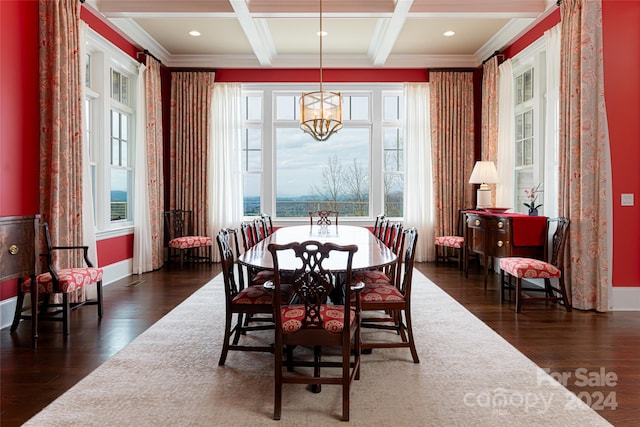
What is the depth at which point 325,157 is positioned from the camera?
24.0ft

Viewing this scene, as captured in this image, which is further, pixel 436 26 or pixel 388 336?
pixel 436 26

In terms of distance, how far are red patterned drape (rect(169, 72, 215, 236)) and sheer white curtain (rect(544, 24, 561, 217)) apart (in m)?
4.78

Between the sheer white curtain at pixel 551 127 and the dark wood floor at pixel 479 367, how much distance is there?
1.23m

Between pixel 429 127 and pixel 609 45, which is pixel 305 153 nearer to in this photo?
pixel 429 127

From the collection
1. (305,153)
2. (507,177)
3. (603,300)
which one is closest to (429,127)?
(507,177)

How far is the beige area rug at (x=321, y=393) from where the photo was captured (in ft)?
6.70

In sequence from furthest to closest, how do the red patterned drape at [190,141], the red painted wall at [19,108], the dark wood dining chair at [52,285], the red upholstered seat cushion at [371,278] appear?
the red patterned drape at [190,141]
the red painted wall at [19,108]
the dark wood dining chair at [52,285]
the red upholstered seat cushion at [371,278]

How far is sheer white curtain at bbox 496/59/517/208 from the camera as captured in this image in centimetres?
580

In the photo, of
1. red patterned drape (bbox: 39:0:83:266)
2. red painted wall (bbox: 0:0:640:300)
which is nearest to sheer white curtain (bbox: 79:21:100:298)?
red patterned drape (bbox: 39:0:83:266)

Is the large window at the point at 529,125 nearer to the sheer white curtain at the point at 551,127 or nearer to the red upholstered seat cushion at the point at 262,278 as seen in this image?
the sheer white curtain at the point at 551,127

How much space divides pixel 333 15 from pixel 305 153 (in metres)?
2.70

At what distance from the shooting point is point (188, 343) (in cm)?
307

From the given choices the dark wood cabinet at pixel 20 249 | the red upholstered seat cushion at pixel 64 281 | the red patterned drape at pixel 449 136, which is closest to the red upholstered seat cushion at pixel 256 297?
the red upholstered seat cushion at pixel 64 281

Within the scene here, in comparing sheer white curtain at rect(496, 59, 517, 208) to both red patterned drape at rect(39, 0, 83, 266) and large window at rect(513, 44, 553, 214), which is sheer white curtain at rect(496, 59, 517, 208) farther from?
red patterned drape at rect(39, 0, 83, 266)
